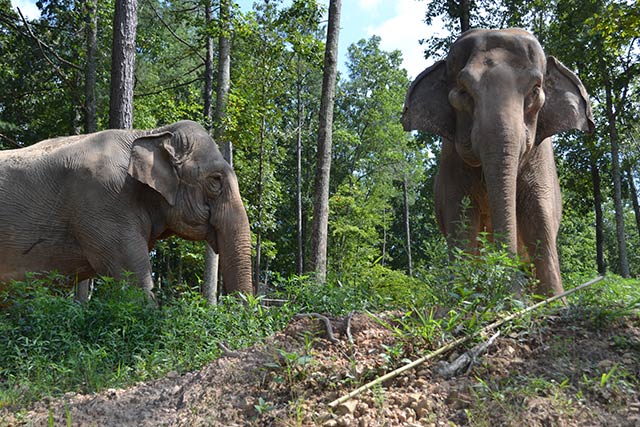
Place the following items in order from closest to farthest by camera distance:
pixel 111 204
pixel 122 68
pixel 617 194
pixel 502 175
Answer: pixel 502 175
pixel 111 204
pixel 122 68
pixel 617 194

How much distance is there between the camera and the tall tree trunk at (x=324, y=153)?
33.7 ft

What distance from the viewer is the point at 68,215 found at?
8484 mm

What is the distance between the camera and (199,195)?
29.9ft

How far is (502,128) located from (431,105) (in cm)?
158

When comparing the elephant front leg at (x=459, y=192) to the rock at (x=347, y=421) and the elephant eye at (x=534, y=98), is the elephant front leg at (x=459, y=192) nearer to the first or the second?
the elephant eye at (x=534, y=98)

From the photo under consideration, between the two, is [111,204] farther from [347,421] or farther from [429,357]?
[347,421]

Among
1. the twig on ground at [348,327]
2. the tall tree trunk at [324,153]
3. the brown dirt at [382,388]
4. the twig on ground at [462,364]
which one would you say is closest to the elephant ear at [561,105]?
the brown dirt at [382,388]

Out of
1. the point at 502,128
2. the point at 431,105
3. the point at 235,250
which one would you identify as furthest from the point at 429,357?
the point at 235,250

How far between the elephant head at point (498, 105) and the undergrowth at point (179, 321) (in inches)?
40.7

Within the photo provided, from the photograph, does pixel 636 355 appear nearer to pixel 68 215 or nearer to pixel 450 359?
pixel 450 359

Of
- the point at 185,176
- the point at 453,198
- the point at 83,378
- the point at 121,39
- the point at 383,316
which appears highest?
the point at 121,39

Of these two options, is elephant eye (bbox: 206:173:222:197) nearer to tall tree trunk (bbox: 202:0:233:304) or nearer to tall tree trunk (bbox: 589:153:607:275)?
tall tree trunk (bbox: 202:0:233:304)

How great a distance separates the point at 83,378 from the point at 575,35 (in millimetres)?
17586

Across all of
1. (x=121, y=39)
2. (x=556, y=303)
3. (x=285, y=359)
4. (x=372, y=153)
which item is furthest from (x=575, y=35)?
(x=372, y=153)
